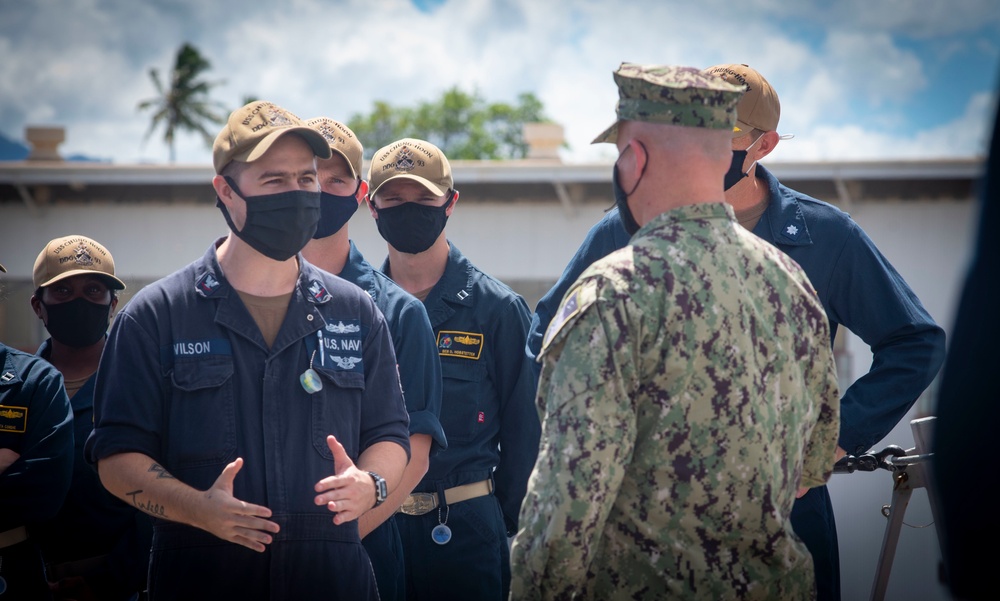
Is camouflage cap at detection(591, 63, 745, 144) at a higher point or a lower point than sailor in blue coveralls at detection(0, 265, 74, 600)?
higher

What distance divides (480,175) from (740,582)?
14413 millimetres

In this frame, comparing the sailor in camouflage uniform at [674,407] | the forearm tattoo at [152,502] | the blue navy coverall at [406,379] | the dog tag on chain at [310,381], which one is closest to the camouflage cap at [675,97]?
the sailor in camouflage uniform at [674,407]

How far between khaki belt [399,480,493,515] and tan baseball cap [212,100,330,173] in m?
1.59

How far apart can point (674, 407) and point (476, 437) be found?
6.37 feet

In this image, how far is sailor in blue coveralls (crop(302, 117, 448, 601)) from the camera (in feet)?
11.5

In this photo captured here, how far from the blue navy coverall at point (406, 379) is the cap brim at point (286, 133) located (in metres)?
0.78

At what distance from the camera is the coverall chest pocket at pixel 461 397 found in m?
4.23

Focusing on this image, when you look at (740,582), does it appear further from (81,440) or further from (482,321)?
(81,440)

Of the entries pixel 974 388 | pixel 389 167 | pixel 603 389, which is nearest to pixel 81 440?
pixel 389 167

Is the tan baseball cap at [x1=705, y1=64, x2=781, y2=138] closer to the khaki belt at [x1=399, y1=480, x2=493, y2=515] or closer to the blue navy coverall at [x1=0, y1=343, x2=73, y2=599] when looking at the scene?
the khaki belt at [x1=399, y1=480, x2=493, y2=515]

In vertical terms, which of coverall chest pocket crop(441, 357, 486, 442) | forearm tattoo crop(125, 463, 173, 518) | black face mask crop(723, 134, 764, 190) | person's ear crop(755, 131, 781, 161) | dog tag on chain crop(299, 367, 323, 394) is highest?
person's ear crop(755, 131, 781, 161)

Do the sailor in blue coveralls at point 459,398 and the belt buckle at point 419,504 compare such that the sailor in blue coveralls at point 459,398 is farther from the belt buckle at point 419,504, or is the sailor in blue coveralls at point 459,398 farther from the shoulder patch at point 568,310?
the shoulder patch at point 568,310

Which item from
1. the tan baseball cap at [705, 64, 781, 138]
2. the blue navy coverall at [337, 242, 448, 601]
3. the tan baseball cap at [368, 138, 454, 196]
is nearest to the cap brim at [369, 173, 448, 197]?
the tan baseball cap at [368, 138, 454, 196]

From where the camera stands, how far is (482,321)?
14.4 ft
